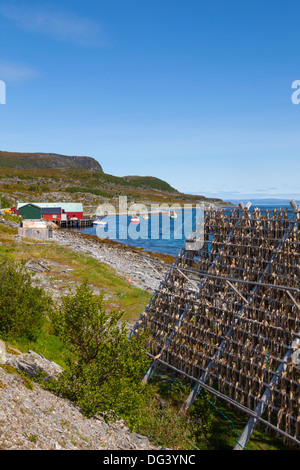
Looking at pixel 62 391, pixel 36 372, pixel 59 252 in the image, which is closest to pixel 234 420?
pixel 62 391

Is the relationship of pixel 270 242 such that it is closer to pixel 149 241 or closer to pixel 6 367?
pixel 6 367

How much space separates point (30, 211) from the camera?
371 feet

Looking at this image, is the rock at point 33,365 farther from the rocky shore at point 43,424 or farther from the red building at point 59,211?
the red building at point 59,211

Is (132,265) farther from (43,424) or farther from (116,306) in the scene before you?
(43,424)

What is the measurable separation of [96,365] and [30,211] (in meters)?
106

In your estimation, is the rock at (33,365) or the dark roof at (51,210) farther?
the dark roof at (51,210)

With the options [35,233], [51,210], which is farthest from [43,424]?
[51,210]

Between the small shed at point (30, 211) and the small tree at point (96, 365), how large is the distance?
10362cm

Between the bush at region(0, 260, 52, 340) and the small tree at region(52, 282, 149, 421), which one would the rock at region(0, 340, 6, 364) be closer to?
the small tree at region(52, 282, 149, 421)

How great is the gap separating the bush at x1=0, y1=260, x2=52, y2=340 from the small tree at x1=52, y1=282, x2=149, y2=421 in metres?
5.09

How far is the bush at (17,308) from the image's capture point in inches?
723

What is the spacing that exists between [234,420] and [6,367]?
909cm

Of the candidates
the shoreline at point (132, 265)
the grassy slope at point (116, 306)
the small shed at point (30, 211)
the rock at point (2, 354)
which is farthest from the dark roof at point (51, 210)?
the rock at point (2, 354)

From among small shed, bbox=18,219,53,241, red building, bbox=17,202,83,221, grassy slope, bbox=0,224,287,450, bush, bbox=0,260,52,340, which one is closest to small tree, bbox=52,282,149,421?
grassy slope, bbox=0,224,287,450
